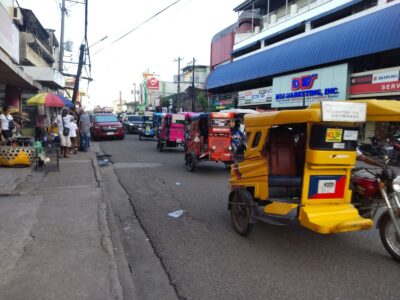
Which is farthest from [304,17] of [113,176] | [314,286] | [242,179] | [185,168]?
[314,286]

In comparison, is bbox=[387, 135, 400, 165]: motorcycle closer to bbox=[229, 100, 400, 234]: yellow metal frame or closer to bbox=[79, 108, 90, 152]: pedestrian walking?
bbox=[229, 100, 400, 234]: yellow metal frame

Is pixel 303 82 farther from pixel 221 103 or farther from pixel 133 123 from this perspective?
pixel 221 103

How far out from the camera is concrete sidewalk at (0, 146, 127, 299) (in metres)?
3.48

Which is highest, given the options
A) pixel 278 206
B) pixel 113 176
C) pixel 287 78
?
pixel 287 78

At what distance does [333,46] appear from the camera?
73.5 feet

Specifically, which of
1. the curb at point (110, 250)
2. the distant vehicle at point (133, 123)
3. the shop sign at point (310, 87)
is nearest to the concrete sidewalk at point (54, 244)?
the curb at point (110, 250)

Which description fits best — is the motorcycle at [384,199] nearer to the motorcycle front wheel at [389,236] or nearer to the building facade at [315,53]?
the motorcycle front wheel at [389,236]

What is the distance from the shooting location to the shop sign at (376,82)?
1833cm

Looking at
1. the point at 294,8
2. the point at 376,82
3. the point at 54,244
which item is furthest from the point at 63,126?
the point at 294,8

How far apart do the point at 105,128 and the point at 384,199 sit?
20.9 meters

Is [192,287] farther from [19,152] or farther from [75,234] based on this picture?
[19,152]

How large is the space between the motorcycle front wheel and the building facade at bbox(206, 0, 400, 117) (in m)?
16.3

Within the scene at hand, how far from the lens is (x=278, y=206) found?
4.75 metres

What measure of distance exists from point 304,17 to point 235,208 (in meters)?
27.4
